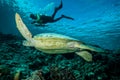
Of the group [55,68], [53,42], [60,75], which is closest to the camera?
[53,42]

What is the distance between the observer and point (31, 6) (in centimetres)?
2153

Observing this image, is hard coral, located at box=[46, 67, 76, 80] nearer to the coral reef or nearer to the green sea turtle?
the coral reef

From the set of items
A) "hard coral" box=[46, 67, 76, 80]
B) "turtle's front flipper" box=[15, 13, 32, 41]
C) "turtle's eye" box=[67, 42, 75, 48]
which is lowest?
"hard coral" box=[46, 67, 76, 80]

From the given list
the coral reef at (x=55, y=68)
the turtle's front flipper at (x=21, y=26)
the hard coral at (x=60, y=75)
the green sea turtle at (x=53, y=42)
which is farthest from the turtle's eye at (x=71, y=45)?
the hard coral at (x=60, y=75)

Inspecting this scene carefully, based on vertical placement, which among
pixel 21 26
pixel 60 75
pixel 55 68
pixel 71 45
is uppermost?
pixel 21 26

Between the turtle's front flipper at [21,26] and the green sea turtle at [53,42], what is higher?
the turtle's front flipper at [21,26]

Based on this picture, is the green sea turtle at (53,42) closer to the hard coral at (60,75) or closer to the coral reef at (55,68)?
the coral reef at (55,68)

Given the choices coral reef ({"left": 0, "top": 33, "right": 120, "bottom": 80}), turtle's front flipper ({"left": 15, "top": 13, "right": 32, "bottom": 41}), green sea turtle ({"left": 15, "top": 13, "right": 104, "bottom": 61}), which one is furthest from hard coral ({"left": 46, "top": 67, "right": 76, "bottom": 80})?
turtle's front flipper ({"left": 15, "top": 13, "right": 32, "bottom": 41})

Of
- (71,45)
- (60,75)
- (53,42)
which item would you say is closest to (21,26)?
(53,42)

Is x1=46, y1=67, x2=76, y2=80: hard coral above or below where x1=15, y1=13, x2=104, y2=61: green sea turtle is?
below

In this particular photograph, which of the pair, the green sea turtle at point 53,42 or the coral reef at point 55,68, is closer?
the green sea turtle at point 53,42

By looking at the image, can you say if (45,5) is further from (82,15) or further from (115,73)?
(115,73)

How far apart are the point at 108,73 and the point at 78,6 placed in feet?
46.6

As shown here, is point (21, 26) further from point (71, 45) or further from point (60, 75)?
point (60, 75)
